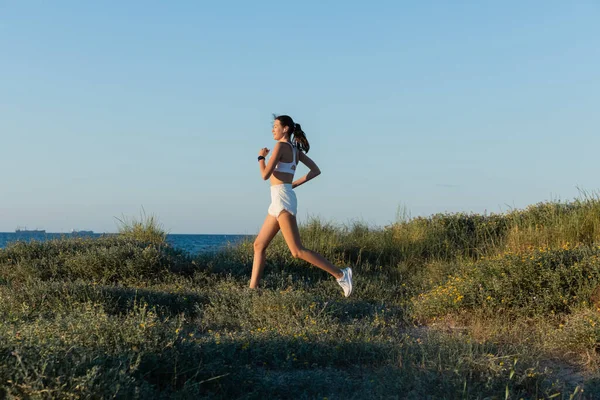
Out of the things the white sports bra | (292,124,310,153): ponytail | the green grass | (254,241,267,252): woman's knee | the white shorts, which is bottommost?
the green grass

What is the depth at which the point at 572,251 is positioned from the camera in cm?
775

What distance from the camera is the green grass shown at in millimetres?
4156

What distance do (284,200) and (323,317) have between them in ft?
5.88

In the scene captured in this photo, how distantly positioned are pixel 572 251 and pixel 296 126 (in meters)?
3.83

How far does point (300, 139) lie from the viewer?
8266 millimetres

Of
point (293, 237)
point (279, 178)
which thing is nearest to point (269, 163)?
point (279, 178)

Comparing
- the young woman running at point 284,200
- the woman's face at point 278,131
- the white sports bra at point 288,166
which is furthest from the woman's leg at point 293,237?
the woman's face at point 278,131

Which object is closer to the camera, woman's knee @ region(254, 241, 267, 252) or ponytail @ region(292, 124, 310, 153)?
woman's knee @ region(254, 241, 267, 252)

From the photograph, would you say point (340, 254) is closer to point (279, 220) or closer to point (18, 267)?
point (279, 220)

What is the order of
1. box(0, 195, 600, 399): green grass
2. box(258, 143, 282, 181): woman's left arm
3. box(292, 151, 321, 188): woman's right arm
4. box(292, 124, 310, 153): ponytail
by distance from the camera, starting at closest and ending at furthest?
1. box(0, 195, 600, 399): green grass
2. box(258, 143, 282, 181): woman's left arm
3. box(292, 124, 310, 153): ponytail
4. box(292, 151, 321, 188): woman's right arm

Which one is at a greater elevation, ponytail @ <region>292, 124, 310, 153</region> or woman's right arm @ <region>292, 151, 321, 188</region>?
ponytail @ <region>292, 124, 310, 153</region>

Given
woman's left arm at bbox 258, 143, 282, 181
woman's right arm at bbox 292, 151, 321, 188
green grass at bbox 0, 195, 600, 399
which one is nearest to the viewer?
green grass at bbox 0, 195, 600, 399

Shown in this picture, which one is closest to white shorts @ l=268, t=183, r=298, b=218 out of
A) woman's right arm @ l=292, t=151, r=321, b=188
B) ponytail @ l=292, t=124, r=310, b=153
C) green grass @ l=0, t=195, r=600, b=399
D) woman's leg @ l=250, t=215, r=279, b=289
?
woman's leg @ l=250, t=215, r=279, b=289

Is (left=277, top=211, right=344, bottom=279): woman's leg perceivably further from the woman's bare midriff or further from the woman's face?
the woman's face
